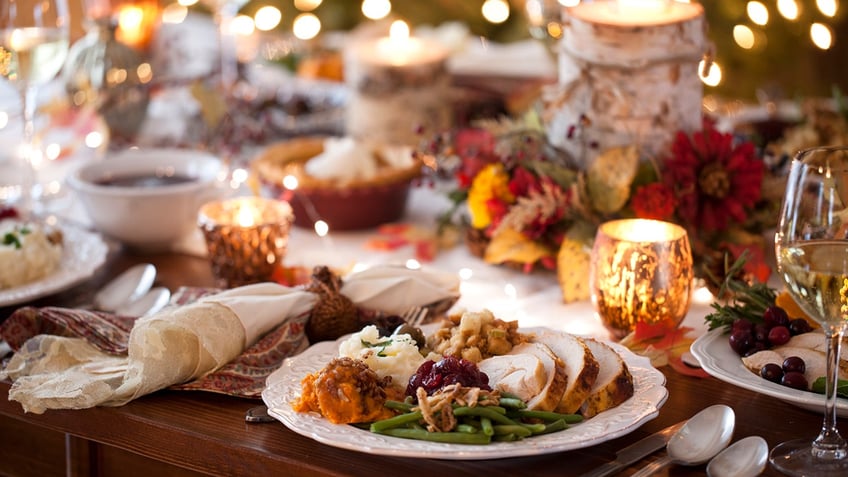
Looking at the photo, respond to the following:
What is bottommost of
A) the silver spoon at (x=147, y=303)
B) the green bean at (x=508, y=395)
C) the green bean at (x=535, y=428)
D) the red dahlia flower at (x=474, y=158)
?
the silver spoon at (x=147, y=303)

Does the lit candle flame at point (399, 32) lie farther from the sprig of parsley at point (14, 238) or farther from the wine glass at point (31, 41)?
the sprig of parsley at point (14, 238)

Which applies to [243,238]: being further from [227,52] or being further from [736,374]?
[227,52]

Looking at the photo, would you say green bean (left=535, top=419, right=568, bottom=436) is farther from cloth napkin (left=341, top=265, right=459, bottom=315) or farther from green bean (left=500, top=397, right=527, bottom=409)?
cloth napkin (left=341, top=265, right=459, bottom=315)

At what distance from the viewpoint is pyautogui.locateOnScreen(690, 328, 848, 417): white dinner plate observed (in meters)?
1.09

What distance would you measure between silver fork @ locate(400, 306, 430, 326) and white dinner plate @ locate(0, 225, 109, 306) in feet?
1.56

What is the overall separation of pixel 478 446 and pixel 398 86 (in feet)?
4.25

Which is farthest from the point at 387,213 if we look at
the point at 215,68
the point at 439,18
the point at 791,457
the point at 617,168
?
the point at 439,18

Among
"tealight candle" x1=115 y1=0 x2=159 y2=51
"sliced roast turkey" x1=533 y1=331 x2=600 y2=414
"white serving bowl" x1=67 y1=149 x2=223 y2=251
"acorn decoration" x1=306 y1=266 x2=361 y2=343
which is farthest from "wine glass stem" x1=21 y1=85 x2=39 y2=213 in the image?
"sliced roast turkey" x1=533 y1=331 x2=600 y2=414

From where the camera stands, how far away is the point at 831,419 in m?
1.03

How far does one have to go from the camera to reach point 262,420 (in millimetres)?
1127

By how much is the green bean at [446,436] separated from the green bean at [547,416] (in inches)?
1.9

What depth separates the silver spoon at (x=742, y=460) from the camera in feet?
3.29

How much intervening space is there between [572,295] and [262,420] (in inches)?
22.6

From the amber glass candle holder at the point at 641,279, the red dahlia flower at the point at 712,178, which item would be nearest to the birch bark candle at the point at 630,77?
the red dahlia flower at the point at 712,178
